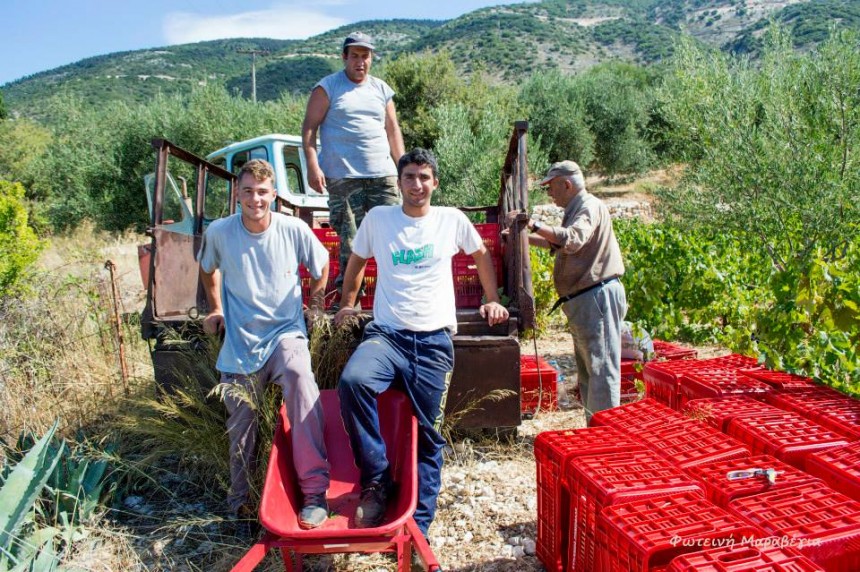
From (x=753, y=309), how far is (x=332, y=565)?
201 inches

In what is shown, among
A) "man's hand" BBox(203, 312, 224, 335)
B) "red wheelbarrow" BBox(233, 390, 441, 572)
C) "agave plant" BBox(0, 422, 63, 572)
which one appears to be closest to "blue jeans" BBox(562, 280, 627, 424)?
"red wheelbarrow" BBox(233, 390, 441, 572)

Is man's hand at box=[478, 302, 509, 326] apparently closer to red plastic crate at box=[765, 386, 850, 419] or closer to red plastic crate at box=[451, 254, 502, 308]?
red plastic crate at box=[451, 254, 502, 308]

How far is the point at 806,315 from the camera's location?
4.24m

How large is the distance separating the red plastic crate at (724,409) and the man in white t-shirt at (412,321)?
39.9 inches

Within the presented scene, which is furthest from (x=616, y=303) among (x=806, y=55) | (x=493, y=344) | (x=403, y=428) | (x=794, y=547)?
(x=806, y=55)

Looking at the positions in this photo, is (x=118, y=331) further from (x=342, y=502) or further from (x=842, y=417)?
(x=842, y=417)

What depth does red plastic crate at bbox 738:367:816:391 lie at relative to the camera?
3.28 meters

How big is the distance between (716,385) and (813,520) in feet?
4.13

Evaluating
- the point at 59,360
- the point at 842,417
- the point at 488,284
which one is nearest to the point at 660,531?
the point at 842,417

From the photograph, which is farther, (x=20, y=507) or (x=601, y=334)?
(x=601, y=334)

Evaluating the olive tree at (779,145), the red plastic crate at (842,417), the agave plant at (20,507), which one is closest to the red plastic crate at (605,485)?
the red plastic crate at (842,417)

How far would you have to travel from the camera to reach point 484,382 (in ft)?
13.2

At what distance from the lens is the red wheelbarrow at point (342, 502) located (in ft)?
8.47

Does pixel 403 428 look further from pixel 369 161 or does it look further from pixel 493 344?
pixel 369 161
